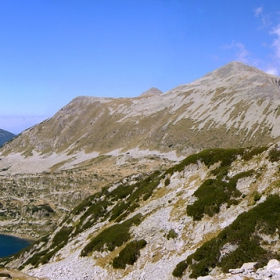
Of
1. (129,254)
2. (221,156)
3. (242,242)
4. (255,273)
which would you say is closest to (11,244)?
(129,254)

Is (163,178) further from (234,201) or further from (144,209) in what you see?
(234,201)

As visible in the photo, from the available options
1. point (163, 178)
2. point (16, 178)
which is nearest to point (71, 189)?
point (16, 178)

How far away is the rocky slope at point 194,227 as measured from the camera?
73.4ft

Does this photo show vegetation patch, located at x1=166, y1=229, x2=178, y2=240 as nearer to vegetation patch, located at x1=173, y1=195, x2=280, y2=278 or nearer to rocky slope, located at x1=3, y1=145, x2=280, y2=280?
rocky slope, located at x1=3, y1=145, x2=280, y2=280

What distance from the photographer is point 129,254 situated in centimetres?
2842

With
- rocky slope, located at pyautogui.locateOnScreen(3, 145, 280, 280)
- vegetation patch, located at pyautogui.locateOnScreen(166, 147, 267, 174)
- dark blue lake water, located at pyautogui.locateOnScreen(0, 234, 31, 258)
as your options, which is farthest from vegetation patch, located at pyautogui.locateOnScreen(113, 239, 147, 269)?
dark blue lake water, located at pyautogui.locateOnScreen(0, 234, 31, 258)

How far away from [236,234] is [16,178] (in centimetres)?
19208

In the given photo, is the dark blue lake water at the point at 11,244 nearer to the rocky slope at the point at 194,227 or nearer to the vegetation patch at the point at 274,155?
the rocky slope at the point at 194,227

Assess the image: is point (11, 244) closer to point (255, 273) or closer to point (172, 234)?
point (172, 234)

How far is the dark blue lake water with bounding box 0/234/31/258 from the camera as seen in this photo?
102062 millimetres

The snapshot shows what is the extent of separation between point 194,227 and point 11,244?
4006 inches

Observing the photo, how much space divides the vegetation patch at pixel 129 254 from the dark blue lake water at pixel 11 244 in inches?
3405

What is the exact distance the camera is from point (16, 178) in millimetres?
192500

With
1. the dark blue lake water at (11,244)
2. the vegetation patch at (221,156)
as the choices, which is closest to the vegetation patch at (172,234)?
the vegetation patch at (221,156)
